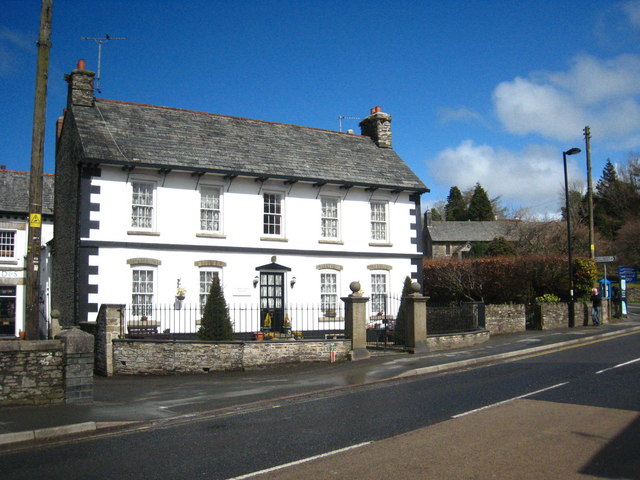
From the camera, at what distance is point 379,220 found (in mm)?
26250

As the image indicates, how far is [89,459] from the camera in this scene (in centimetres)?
782

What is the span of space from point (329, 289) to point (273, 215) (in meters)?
3.92

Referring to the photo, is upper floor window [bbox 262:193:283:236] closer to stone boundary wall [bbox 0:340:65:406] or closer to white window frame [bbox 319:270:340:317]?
white window frame [bbox 319:270:340:317]

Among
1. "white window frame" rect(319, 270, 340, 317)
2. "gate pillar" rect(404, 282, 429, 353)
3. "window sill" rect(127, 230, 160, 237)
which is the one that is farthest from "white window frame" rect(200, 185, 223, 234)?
"gate pillar" rect(404, 282, 429, 353)

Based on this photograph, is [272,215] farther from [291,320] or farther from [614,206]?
[614,206]

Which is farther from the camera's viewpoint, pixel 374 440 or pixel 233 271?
pixel 233 271

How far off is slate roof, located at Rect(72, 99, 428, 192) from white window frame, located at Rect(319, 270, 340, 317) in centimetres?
395

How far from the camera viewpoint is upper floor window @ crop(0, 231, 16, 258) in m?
30.8

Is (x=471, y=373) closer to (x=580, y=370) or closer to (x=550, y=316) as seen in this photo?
(x=580, y=370)

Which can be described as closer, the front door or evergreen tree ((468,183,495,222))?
the front door

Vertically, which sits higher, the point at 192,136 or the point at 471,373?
the point at 192,136

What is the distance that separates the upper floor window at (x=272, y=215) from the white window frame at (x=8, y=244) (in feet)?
51.1

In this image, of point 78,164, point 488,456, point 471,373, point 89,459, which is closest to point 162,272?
point 78,164

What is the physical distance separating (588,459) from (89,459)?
629 centimetres
